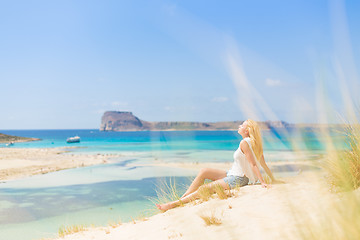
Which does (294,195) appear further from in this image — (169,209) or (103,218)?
(103,218)

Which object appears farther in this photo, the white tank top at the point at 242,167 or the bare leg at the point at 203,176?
the bare leg at the point at 203,176

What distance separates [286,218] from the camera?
3570 millimetres

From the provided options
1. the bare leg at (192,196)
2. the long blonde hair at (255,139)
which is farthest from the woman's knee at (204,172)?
the long blonde hair at (255,139)

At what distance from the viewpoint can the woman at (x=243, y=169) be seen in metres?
5.16

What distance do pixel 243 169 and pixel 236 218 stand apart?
135cm

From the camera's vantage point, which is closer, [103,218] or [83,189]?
[103,218]

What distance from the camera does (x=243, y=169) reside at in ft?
17.4

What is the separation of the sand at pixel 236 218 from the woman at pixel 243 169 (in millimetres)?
158

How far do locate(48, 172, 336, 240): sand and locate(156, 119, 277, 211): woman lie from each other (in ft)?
0.52

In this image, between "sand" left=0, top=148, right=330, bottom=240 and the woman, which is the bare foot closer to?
the woman

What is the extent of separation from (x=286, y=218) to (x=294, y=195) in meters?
0.35

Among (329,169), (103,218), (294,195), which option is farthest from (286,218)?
(103,218)

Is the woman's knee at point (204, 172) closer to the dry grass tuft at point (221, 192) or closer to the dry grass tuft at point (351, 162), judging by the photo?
the dry grass tuft at point (221, 192)

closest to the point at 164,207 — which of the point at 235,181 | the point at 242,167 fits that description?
the point at 235,181
